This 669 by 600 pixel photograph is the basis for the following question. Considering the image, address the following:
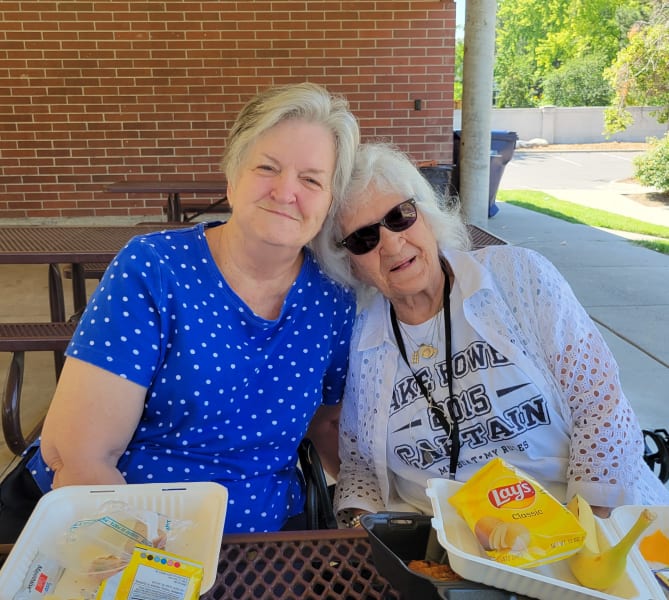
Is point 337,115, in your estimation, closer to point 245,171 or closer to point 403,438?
point 245,171

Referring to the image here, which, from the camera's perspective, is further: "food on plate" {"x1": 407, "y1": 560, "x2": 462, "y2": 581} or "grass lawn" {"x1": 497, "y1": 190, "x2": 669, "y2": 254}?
"grass lawn" {"x1": 497, "y1": 190, "x2": 669, "y2": 254}

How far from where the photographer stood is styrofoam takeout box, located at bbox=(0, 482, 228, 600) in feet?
3.49

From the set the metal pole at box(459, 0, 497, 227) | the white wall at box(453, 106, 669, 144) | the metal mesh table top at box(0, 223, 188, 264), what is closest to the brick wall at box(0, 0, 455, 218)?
the metal pole at box(459, 0, 497, 227)

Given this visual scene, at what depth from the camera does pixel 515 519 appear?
1.04 metres

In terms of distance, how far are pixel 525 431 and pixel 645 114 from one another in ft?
103

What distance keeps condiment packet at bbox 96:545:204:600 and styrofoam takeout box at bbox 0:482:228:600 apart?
0.26 ft

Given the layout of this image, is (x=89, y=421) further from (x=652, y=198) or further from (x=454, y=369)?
(x=652, y=198)

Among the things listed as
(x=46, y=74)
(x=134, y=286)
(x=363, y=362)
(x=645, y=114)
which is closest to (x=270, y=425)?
(x=363, y=362)

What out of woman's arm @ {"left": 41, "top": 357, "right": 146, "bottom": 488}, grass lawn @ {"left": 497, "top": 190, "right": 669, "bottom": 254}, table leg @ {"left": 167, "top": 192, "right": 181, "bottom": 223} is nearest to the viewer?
woman's arm @ {"left": 41, "top": 357, "right": 146, "bottom": 488}

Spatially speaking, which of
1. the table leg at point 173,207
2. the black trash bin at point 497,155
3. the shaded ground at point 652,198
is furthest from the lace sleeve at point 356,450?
the shaded ground at point 652,198

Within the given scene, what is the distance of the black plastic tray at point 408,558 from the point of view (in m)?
0.95

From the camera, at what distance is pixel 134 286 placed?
1.57 metres

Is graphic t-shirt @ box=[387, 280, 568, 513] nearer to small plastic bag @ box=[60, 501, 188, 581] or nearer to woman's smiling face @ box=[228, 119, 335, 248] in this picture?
woman's smiling face @ box=[228, 119, 335, 248]

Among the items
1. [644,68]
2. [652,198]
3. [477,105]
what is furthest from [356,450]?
[644,68]
